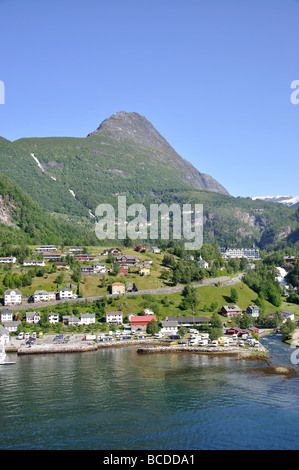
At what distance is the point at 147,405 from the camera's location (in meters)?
41.6

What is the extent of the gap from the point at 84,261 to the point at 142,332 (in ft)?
150

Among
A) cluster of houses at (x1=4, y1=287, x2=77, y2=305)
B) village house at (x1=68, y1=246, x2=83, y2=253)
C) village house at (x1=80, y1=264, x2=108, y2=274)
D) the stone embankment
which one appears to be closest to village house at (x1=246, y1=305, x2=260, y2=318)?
the stone embankment

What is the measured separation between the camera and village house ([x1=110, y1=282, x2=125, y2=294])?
97062mm

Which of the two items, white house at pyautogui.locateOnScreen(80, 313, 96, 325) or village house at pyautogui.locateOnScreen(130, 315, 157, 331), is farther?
white house at pyautogui.locateOnScreen(80, 313, 96, 325)

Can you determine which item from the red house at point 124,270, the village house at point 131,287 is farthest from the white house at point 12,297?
the red house at point 124,270

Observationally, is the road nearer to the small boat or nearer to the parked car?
the parked car

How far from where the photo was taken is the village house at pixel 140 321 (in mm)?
82812

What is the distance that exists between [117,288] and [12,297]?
2382cm

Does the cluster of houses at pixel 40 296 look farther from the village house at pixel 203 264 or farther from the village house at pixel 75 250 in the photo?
the village house at pixel 203 264

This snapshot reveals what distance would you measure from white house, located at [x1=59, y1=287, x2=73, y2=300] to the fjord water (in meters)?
34.4

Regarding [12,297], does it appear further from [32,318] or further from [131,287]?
[131,287]

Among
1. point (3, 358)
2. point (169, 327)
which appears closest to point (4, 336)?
point (3, 358)

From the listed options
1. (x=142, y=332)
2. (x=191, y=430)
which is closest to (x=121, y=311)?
(x=142, y=332)

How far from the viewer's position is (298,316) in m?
95.9
